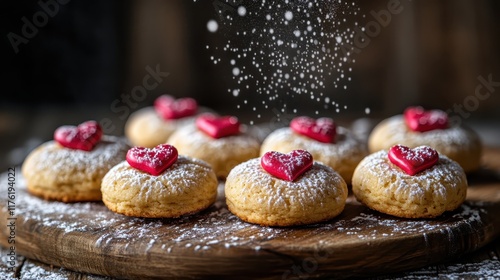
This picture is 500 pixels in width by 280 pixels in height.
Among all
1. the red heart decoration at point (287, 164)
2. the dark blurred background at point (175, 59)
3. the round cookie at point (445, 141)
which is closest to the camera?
the red heart decoration at point (287, 164)

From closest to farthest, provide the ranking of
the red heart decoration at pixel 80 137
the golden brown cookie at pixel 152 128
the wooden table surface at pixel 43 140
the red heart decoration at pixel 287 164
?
the wooden table surface at pixel 43 140 → the red heart decoration at pixel 287 164 → the red heart decoration at pixel 80 137 → the golden brown cookie at pixel 152 128

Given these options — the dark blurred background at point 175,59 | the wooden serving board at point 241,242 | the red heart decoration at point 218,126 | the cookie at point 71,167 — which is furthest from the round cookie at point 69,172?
the dark blurred background at point 175,59

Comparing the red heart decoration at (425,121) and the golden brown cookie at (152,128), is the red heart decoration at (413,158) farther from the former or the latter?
the golden brown cookie at (152,128)

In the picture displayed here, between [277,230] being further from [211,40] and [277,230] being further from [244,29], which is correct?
[211,40]

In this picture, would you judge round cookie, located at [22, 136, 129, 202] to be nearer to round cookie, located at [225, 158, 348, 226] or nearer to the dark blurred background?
round cookie, located at [225, 158, 348, 226]

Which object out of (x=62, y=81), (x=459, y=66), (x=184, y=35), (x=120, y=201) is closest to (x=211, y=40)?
(x=184, y=35)

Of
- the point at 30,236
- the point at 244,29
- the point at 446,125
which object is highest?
the point at 244,29

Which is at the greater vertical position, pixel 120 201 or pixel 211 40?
pixel 211 40

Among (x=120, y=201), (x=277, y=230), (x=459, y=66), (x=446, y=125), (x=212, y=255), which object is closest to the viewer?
(x=212, y=255)
